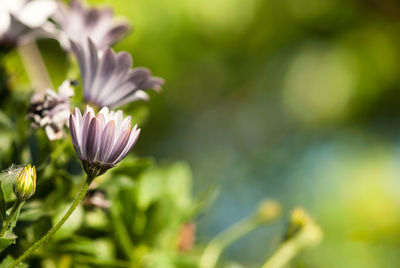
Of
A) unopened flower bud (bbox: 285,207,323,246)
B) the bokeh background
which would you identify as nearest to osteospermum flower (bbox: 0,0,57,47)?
unopened flower bud (bbox: 285,207,323,246)

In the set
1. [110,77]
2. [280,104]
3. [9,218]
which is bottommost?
[9,218]

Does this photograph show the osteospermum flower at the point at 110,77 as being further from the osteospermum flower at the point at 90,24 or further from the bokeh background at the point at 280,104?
the bokeh background at the point at 280,104

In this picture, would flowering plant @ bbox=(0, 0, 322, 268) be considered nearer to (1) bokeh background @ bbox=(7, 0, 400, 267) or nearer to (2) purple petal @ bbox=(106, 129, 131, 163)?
(2) purple petal @ bbox=(106, 129, 131, 163)

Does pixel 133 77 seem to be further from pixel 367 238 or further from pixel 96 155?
pixel 367 238

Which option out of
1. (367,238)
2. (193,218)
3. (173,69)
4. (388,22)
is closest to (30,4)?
(193,218)

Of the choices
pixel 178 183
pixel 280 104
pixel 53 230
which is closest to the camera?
pixel 53 230

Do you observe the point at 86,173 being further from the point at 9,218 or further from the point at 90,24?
the point at 90,24

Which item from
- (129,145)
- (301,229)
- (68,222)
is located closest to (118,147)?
(129,145)
